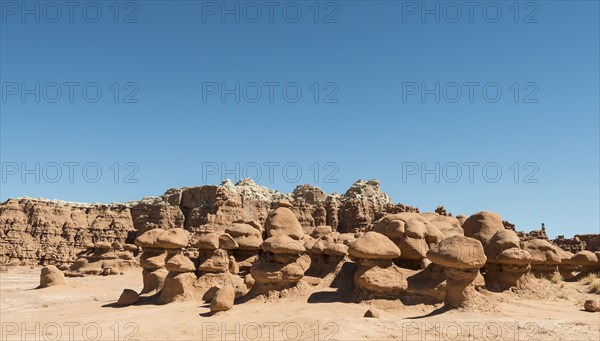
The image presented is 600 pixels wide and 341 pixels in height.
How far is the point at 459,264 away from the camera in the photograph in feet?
38.5

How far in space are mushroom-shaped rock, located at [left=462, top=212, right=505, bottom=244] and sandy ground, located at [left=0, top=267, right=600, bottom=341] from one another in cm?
239

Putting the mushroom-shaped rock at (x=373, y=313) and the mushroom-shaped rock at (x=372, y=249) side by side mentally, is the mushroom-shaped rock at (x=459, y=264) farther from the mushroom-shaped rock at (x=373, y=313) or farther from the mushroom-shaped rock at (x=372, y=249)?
the mushroom-shaped rock at (x=373, y=313)

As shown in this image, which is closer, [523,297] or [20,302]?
[523,297]

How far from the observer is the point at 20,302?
19.3 metres

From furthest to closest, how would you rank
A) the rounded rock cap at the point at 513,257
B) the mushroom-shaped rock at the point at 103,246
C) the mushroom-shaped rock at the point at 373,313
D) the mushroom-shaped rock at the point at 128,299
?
1. the mushroom-shaped rock at the point at 103,246
2. the mushroom-shaped rock at the point at 128,299
3. the rounded rock cap at the point at 513,257
4. the mushroom-shaped rock at the point at 373,313

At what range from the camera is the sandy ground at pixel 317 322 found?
33.5 feet

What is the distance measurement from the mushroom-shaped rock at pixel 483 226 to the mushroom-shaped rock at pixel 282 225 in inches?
243

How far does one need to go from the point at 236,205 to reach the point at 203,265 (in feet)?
120

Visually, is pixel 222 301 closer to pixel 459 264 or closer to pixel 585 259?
pixel 459 264

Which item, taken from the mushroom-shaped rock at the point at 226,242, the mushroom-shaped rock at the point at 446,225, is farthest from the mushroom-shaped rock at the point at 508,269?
the mushroom-shaped rock at the point at 226,242

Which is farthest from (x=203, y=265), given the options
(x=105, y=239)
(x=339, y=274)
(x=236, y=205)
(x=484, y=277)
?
(x=105, y=239)

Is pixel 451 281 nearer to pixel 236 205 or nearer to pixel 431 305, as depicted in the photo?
pixel 431 305

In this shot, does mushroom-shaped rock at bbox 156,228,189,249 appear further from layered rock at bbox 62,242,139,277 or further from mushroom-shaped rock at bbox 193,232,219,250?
layered rock at bbox 62,242,139,277

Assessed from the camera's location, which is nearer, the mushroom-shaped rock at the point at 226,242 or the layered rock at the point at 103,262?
the mushroom-shaped rock at the point at 226,242
